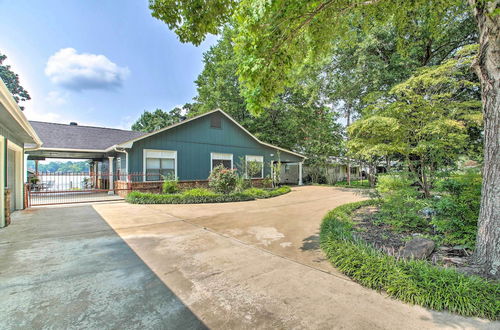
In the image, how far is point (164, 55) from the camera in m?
12.9

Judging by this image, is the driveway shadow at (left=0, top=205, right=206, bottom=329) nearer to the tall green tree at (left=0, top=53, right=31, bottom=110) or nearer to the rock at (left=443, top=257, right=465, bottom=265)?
the rock at (left=443, top=257, right=465, bottom=265)

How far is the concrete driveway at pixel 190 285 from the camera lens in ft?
7.13

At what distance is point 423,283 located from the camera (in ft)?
8.34

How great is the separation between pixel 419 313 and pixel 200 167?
1253cm

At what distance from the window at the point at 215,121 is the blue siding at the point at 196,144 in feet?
0.70

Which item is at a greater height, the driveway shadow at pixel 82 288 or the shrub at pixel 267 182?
the shrub at pixel 267 182

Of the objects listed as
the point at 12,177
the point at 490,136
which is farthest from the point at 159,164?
the point at 490,136

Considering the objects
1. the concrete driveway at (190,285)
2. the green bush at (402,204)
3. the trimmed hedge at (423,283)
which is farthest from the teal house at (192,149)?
the trimmed hedge at (423,283)

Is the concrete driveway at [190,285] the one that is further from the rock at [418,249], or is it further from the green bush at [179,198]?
the green bush at [179,198]

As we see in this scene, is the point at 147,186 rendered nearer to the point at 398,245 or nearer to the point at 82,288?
the point at 82,288

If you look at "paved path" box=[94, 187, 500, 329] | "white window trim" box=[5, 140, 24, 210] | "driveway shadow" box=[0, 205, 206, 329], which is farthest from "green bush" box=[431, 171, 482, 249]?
"white window trim" box=[5, 140, 24, 210]

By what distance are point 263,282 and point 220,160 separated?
39.8ft

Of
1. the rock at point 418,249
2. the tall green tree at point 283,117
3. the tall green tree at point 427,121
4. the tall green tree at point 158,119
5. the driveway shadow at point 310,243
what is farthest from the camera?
the tall green tree at point 158,119

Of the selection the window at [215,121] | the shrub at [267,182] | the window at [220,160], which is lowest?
the shrub at [267,182]
